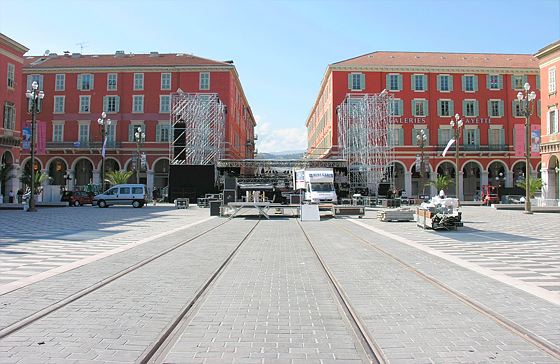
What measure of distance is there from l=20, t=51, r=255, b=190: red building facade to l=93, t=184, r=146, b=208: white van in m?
21.4

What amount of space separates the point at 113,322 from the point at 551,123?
49365mm

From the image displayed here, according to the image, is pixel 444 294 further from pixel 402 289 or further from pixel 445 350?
pixel 445 350

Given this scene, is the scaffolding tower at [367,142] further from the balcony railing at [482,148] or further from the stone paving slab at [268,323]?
the stone paving slab at [268,323]

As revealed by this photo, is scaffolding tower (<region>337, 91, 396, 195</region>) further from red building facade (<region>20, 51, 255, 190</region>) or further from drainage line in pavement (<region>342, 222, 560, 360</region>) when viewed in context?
drainage line in pavement (<region>342, 222, 560, 360</region>)

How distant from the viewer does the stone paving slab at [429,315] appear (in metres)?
5.10

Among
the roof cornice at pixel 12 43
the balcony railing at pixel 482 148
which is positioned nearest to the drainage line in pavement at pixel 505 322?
the roof cornice at pixel 12 43

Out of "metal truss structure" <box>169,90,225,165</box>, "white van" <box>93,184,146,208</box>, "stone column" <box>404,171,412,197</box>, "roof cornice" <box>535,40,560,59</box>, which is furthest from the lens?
"stone column" <box>404,171,412,197</box>

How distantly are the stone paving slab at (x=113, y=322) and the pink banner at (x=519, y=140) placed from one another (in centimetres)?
3669

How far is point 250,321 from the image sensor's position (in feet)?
20.5

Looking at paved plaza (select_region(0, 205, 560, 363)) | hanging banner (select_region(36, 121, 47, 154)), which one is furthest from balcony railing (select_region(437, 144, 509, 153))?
paved plaza (select_region(0, 205, 560, 363))

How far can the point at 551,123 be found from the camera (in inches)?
1854

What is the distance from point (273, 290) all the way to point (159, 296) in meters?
A: 1.78

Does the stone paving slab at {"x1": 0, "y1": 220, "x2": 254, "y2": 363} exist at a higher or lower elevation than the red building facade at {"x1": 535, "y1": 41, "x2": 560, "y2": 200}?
lower

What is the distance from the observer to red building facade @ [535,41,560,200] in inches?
1800
